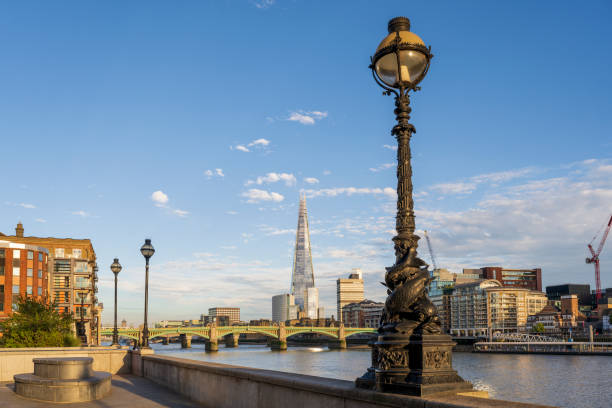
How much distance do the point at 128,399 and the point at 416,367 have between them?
9863 millimetres

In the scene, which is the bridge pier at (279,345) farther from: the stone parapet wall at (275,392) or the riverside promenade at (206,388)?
the stone parapet wall at (275,392)

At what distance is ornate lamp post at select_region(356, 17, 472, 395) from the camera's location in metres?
6.87

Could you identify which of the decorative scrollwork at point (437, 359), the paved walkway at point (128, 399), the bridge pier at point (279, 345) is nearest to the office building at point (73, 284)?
the bridge pier at point (279, 345)

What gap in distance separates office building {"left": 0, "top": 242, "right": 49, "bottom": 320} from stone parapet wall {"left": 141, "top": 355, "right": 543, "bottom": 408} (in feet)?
245

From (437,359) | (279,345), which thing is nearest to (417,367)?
(437,359)

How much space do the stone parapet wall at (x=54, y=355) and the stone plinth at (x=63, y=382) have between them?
6009mm

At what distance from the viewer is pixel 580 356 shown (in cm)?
13050

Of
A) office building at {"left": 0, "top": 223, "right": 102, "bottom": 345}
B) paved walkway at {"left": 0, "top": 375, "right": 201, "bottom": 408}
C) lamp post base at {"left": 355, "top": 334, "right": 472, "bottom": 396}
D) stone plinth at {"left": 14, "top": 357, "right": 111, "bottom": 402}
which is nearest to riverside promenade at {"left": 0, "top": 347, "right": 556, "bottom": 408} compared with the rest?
paved walkway at {"left": 0, "top": 375, "right": 201, "bottom": 408}

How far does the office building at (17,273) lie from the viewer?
82625mm

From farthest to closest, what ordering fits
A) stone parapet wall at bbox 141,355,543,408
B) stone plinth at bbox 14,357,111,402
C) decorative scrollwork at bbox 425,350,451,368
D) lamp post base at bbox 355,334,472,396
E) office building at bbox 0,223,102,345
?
office building at bbox 0,223,102,345
stone plinth at bbox 14,357,111,402
decorative scrollwork at bbox 425,350,451,368
lamp post base at bbox 355,334,472,396
stone parapet wall at bbox 141,355,543,408

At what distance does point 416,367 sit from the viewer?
6.92 meters

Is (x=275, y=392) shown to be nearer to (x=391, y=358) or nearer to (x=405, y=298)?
(x=391, y=358)

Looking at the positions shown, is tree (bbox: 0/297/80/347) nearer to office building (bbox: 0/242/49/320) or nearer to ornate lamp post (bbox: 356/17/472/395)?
ornate lamp post (bbox: 356/17/472/395)

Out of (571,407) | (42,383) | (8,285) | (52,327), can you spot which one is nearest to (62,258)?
(8,285)
